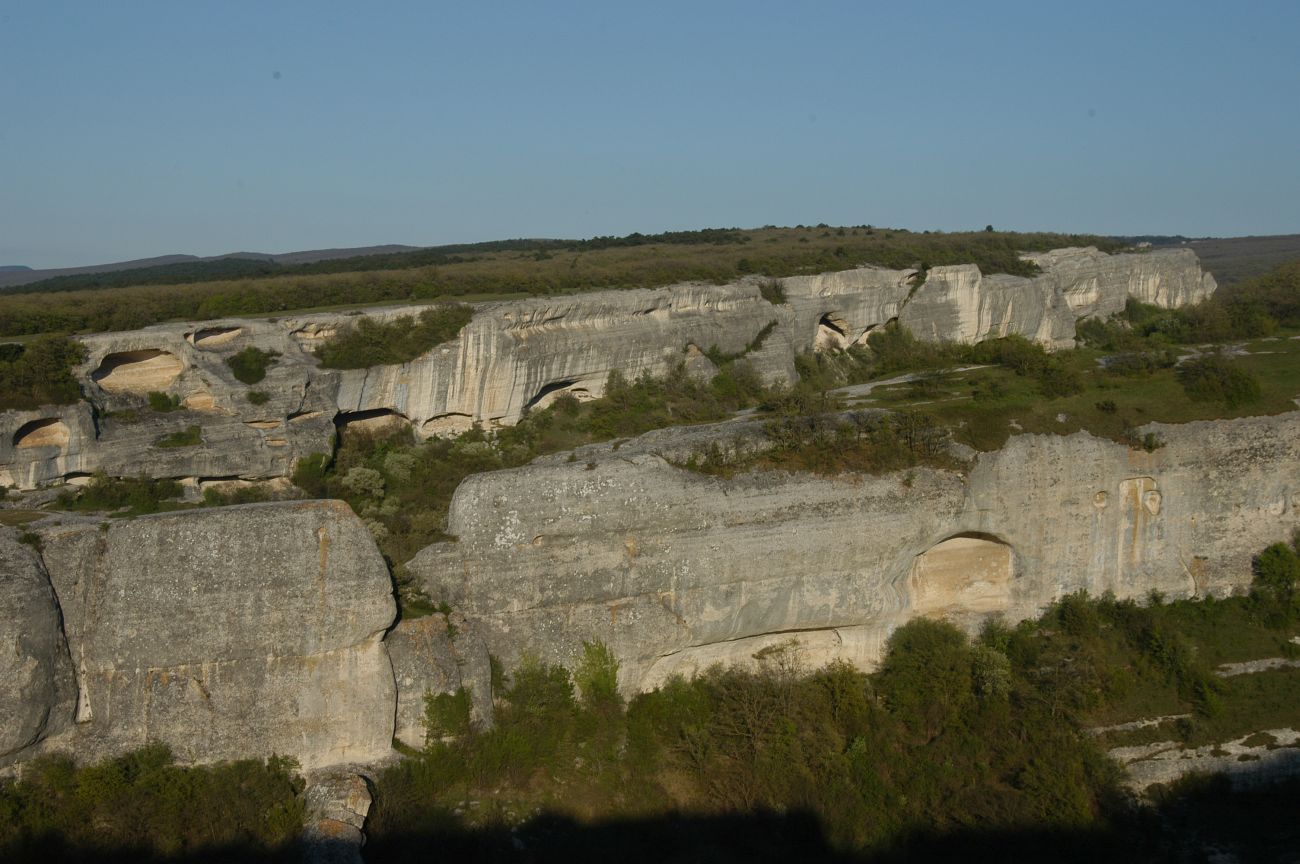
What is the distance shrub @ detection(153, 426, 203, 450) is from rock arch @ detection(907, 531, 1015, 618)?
13.4m

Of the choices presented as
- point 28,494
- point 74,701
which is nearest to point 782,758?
point 74,701

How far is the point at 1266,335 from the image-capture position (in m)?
24.6

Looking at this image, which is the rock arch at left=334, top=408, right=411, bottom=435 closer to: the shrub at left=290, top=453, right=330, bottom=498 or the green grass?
the shrub at left=290, top=453, right=330, bottom=498

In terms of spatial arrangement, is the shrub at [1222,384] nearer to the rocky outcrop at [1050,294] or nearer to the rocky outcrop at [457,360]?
the rocky outcrop at [457,360]

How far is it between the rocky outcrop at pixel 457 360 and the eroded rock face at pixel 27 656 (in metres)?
7.66

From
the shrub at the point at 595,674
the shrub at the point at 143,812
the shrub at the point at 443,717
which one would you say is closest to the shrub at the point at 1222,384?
the shrub at the point at 595,674

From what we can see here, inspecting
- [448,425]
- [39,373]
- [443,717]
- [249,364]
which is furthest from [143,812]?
[448,425]

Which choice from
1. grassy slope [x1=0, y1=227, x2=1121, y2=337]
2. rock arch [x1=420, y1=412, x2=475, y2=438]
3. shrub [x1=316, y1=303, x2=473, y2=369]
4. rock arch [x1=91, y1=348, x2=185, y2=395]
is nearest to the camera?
rock arch [x1=91, y1=348, x2=185, y2=395]

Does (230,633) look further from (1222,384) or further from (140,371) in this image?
(1222,384)

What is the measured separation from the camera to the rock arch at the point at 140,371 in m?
20.8

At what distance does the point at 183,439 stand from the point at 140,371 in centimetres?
202

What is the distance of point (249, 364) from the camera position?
21875mm

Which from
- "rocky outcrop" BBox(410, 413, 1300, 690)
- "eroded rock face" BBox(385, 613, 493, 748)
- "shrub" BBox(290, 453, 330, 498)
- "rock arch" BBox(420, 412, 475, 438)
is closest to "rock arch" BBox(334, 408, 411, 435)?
"rock arch" BBox(420, 412, 475, 438)

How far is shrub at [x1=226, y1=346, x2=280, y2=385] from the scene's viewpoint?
2177cm
